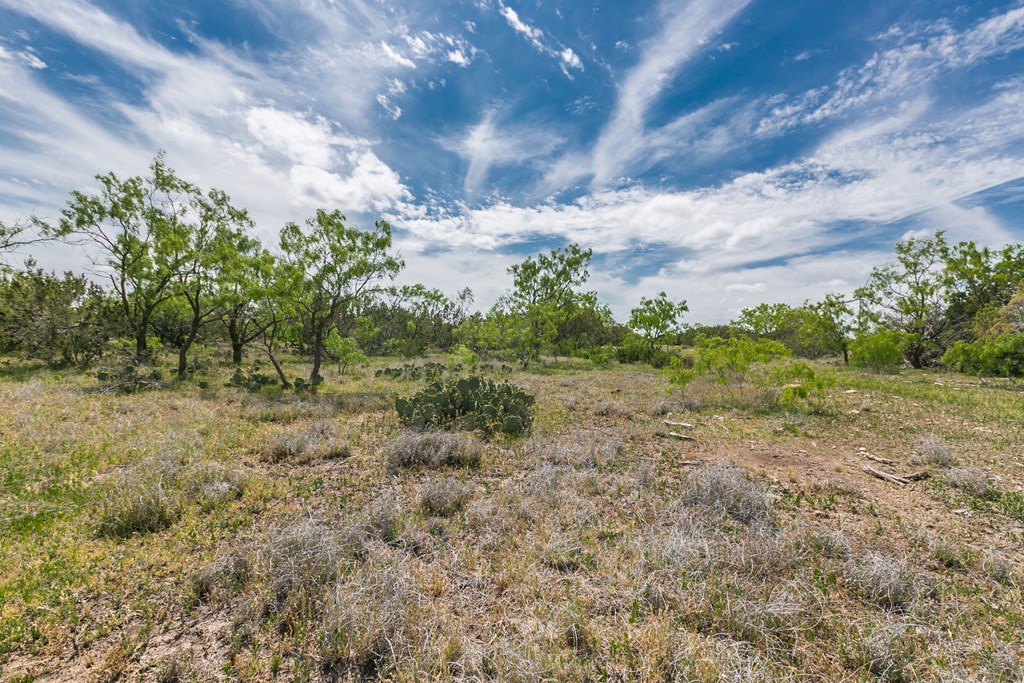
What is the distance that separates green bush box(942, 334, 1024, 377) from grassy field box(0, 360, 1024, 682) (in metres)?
10.2

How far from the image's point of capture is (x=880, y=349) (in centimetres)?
1819

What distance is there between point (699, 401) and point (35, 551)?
12120 millimetres

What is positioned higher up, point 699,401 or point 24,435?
point 699,401

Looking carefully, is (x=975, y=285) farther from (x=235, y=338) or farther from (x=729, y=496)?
(x=235, y=338)

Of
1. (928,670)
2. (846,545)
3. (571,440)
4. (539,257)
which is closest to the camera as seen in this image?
(928,670)

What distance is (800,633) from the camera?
2842mm

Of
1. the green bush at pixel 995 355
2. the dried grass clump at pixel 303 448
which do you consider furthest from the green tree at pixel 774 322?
the dried grass clump at pixel 303 448

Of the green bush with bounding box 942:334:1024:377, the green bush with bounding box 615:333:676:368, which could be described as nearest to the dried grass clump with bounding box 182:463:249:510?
the green bush with bounding box 942:334:1024:377

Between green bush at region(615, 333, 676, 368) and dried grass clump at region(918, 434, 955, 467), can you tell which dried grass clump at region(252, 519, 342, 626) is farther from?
green bush at region(615, 333, 676, 368)

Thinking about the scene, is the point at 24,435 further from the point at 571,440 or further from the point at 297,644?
the point at 571,440

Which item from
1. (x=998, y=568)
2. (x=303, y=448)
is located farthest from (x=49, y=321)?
(x=998, y=568)

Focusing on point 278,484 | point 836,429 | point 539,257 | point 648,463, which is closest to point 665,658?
point 648,463

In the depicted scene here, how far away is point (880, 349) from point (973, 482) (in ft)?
56.0

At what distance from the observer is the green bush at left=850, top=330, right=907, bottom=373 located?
1800 cm
